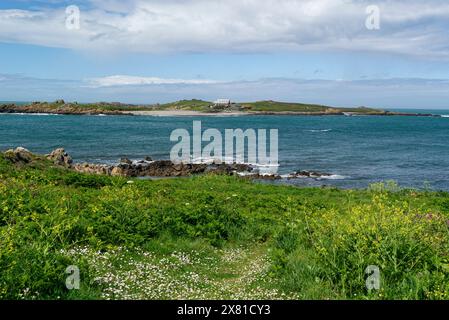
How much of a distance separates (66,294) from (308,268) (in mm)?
4566

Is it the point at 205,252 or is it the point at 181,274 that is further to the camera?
the point at 205,252

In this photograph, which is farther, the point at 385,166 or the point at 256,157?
the point at 256,157

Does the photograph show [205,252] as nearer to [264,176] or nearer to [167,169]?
[264,176]

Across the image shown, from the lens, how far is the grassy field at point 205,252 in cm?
792

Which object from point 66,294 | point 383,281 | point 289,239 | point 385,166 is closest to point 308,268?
point 383,281

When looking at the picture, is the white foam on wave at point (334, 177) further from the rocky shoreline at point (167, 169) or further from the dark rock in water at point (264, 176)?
the dark rock in water at point (264, 176)

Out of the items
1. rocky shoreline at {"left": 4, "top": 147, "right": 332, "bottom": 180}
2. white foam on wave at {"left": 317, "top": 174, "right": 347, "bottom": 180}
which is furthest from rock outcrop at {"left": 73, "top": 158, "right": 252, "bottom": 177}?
white foam on wave at {"left": 317, "top": 174, "right": 347, "bottom": 180}

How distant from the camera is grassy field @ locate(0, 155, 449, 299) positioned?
7918 mm

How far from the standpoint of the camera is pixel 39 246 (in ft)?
28.1

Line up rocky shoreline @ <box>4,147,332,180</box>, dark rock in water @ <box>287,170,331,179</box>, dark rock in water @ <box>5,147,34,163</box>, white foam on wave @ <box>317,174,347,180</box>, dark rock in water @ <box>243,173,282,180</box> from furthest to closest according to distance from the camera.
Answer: dark rock in water @ <box>287,170,331,179</box>
white foam on wave @ <box>317,174,347,180</box>
rocky shoreline @ <box>4,147,332,180</box>
dark rock in water @ <box>243,173,282,180</box>
dark rock in water @ <box>5,147,34,163</box>

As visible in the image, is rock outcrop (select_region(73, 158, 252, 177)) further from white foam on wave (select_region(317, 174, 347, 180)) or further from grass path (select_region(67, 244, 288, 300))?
grass path (select_region(67, 244, 288, 300))

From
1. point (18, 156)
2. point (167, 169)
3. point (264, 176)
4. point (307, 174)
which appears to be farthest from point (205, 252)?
point (307, 174)

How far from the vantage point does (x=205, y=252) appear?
1100 cm
